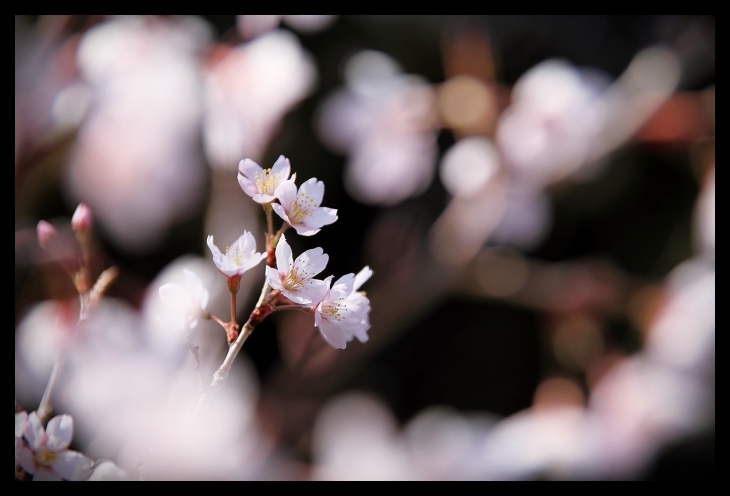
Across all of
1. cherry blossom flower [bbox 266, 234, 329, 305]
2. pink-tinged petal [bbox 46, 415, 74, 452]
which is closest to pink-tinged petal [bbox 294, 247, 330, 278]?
cherry blossom flower [bbox 266, 234, 329, 305]

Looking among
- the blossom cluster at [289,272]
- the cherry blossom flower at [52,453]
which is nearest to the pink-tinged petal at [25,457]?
the cherry blossom flower at [52,453]

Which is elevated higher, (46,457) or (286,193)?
(286,193)

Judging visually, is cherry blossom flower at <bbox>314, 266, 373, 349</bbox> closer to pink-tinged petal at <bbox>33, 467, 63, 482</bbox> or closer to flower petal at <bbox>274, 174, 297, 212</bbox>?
flower petal at <bbox>274, 174, 297, 212</bbox>

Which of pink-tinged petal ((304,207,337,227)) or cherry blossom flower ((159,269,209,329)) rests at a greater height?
pink-tinged petal ((304,207,337,227))

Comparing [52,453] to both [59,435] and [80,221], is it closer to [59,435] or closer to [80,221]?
[59,435]

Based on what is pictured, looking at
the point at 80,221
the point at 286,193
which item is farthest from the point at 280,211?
the point at 80,221

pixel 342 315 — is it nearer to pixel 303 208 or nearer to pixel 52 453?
pixel 303 208

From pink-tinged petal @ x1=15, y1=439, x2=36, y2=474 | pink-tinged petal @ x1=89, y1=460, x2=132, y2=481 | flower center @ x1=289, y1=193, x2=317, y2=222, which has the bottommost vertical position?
pink-tinged petal @ x1=89, y1=460, x2=132, y2=481
